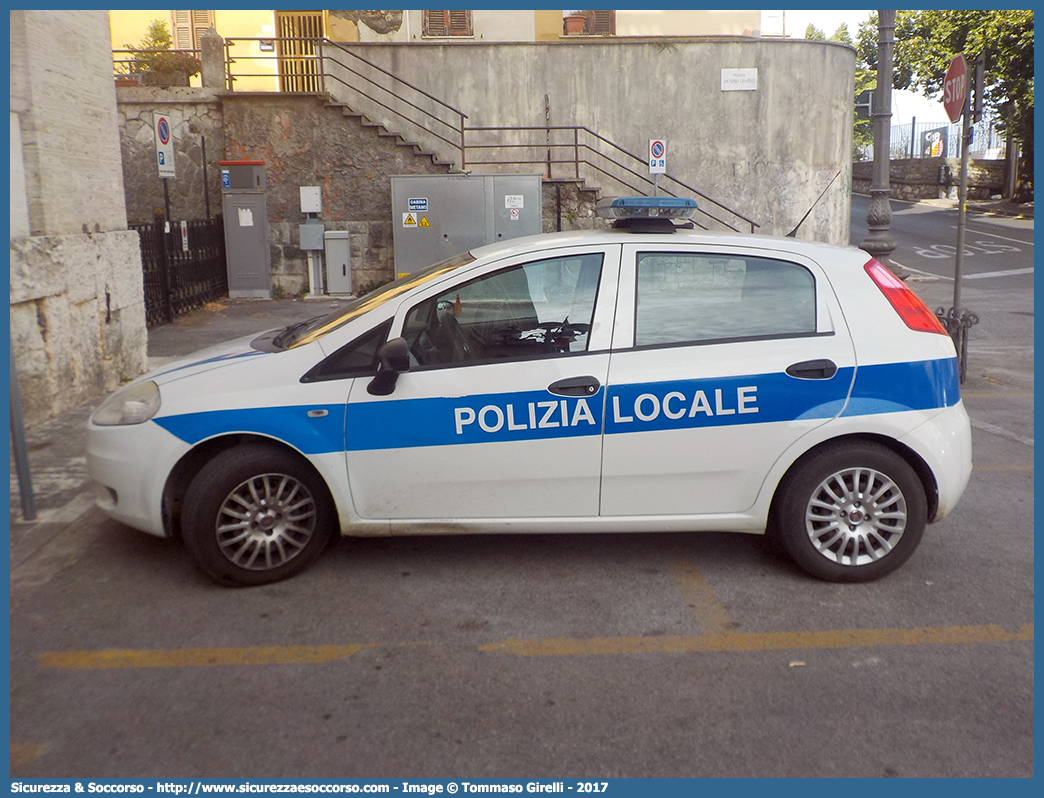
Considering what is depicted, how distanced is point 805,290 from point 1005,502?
2233 millimetres

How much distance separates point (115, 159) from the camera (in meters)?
8.72

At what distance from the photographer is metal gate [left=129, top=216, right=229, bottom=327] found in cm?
1331

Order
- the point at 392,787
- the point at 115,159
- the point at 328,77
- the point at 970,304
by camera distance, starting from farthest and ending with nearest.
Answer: the point at 328,77, the point at 970,304, the point at 115,159, the point at 392,787

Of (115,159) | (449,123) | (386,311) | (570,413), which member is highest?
(449,123)

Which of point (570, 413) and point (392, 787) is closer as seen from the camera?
point (392, 787)

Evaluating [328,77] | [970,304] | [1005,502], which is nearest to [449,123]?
[328,77]

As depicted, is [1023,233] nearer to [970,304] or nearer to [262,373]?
[970,304]

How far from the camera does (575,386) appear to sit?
4.23 metres

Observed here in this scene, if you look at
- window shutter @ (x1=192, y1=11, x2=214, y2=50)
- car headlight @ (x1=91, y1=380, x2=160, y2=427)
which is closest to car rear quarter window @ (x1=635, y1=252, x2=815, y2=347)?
car headlight @ (x1=91, y1=380, x2=160, y2=427)

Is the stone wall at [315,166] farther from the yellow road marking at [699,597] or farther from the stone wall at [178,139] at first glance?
the yellow road marking at [699,597]

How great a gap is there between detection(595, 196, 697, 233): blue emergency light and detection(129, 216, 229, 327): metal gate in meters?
9.22

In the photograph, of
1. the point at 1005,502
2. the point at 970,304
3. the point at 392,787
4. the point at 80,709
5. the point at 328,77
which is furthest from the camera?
the point at 328,77

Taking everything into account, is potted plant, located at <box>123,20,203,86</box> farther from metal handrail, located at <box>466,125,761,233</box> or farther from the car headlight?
the car headlight

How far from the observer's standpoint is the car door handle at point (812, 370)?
14.0 feet
